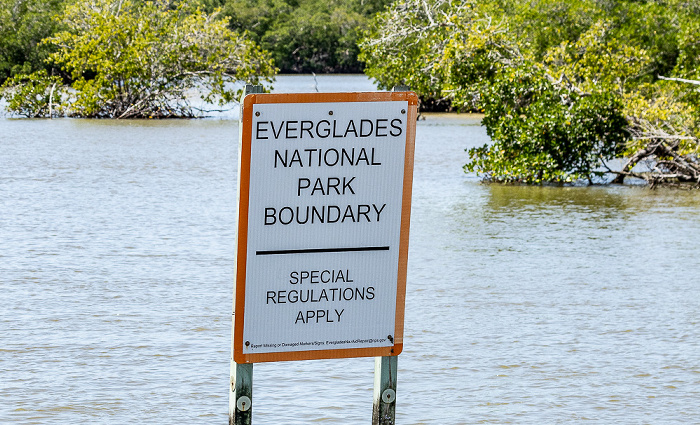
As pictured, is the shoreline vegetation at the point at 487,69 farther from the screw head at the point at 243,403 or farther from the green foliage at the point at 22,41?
the screw head at the point at 243,403

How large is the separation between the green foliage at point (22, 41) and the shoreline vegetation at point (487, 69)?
0.24 feet

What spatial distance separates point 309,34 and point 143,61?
203 feet

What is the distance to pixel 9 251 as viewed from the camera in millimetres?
9992

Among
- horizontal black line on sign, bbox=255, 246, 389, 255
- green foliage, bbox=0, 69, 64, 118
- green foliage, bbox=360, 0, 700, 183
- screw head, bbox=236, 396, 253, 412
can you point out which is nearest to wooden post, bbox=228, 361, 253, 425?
screw head, bbox=236, 396, 253, 412

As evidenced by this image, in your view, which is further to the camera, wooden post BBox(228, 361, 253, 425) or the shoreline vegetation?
the shoreline vegetation

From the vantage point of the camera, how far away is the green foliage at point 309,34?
89375 millimetres

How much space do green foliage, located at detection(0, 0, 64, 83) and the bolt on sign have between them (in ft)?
138

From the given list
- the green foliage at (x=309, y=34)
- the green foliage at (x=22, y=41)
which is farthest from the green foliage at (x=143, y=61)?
the green foliage at (x=309, y=34)

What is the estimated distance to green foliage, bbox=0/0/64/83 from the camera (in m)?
44.4

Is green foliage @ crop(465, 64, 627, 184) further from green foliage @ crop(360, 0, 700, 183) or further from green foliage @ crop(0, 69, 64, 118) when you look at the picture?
green foliage @ crop(0, 69, 64, 118)

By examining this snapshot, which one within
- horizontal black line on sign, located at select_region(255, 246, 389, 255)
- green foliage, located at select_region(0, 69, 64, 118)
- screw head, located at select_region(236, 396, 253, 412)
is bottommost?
green foliage, located at select_region(0, 69, 64, 118)

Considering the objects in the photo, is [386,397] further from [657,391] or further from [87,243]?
[87,243]

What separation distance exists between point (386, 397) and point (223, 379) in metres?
2.29

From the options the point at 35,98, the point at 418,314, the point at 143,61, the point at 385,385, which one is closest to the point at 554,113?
the point at 418,314
